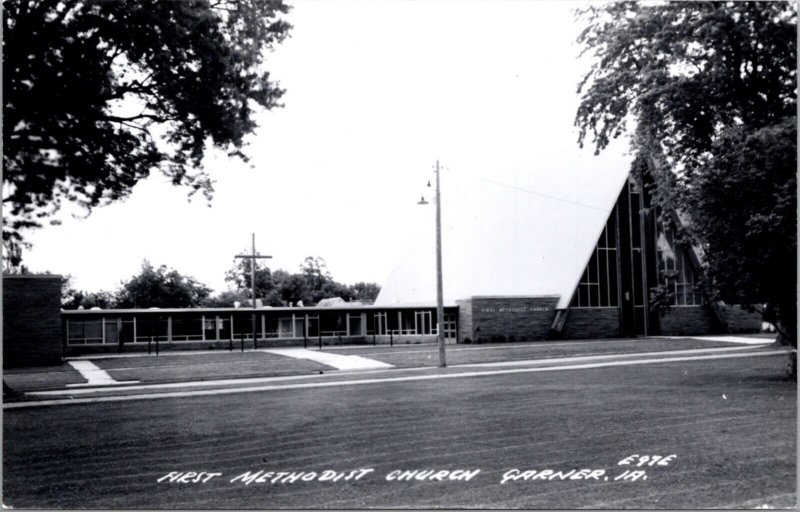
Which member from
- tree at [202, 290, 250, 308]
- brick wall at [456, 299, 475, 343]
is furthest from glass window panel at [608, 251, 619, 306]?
tree at [202, 290, 250, 308]

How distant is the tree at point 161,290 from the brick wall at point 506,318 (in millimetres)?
14808

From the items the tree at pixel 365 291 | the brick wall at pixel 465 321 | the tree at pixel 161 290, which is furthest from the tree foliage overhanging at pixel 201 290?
the brick wall at pixel 465 321

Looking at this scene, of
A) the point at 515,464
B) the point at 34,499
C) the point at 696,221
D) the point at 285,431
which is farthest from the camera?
the point at 696,221

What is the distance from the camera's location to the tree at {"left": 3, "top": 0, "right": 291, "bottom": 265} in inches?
330

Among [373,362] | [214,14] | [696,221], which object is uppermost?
[214,14]

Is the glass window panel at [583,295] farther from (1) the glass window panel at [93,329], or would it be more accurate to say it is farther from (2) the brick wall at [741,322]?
(1) the glass window panel at [93,329]

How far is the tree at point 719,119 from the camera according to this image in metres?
10.8

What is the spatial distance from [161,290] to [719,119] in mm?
17199

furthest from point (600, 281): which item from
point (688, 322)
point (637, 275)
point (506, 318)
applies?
point (688, 322)

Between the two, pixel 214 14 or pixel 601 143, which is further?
pixel 601 143

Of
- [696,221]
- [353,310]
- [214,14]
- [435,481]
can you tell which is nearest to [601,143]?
[696,221]

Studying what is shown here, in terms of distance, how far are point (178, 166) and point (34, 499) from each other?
4108mm

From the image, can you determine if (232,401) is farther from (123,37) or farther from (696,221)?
(696,221)

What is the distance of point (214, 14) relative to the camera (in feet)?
29.8
